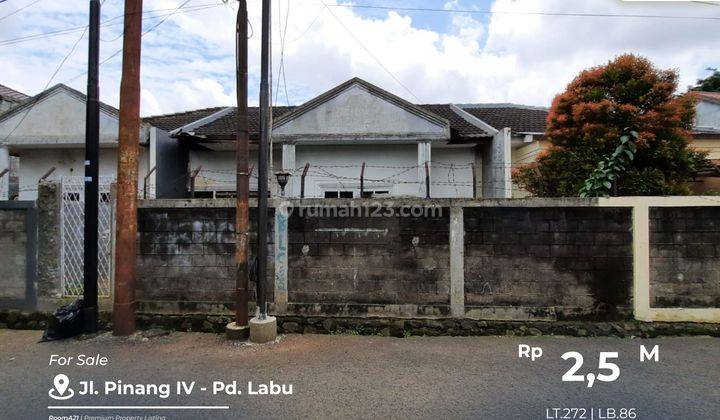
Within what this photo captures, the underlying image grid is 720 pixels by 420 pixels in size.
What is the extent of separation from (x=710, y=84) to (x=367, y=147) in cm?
2933

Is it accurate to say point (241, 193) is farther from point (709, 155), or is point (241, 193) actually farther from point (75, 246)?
point (709, 155)

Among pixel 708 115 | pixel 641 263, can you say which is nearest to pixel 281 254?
pixel 641 263

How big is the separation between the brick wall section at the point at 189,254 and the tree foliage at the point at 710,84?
106 feet

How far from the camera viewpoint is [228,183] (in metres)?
11.4

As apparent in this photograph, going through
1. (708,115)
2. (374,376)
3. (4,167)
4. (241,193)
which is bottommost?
(374,376)

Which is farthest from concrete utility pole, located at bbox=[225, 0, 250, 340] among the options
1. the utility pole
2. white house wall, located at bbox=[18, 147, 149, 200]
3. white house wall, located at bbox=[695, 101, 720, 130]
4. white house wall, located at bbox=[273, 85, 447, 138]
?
white house wall, located at bbox=[695, 101, 720, 130]

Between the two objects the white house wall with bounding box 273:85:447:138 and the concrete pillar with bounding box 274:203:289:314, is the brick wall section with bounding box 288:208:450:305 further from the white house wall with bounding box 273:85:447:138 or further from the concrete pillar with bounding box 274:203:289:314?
the white house wall with bounding box 273:85:447:138

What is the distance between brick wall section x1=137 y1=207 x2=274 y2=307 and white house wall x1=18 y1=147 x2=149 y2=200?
238 inches

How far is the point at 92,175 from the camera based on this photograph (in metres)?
5.80

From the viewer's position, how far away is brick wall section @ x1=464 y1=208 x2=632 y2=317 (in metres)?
5.68

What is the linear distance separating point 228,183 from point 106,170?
132 inches

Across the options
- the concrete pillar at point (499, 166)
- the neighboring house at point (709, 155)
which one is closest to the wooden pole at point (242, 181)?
the concrete pillar at point (499, 166)

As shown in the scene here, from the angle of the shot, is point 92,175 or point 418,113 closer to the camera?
point 92,175

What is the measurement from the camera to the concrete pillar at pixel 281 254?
5965 mm
